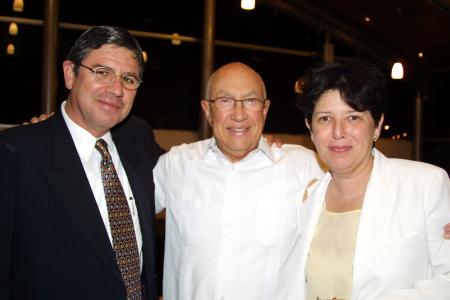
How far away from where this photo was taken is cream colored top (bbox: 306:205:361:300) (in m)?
1.80

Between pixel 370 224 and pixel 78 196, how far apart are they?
1.25 m

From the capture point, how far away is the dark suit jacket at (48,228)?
1715 mm

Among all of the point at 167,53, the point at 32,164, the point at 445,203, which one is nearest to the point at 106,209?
the point at 32,164

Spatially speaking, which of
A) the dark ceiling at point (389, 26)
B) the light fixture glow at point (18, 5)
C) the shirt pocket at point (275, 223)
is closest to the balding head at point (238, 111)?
the shirt pocket at point (275, 223)

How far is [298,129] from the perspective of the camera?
950 cm

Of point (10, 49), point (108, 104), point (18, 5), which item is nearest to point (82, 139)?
point (108, 104)

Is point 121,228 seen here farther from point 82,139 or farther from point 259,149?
point 259,149

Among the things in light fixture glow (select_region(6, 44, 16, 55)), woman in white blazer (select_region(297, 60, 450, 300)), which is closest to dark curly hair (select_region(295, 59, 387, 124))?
woman in white blazer (select_region(297, 60, 450, 300))

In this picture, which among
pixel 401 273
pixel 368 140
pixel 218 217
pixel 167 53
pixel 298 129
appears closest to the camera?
pixel 401 273

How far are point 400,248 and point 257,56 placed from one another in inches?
290

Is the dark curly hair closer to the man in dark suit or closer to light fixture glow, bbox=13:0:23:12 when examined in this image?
the man in dark suit

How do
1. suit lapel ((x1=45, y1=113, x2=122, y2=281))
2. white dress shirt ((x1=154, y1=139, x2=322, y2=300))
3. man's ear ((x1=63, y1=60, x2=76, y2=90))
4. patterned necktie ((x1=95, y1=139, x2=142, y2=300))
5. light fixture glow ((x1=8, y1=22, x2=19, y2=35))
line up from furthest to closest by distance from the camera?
light fixture glow ((x1=8, y1=22, x2=19, y2=35)), white dress shirt ((x1=154, y1=139, x2=322, y2=300)), man's ear ((x1=63, y1=60, x2=76, y2=90)), patterned necktie ((x1=95, y1=139, x2=142, y2=300)), suit lapel ((x1=45, y1=113, x2=122, y2=281))

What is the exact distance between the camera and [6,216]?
1.69m

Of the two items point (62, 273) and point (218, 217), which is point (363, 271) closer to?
point (218, 217)
